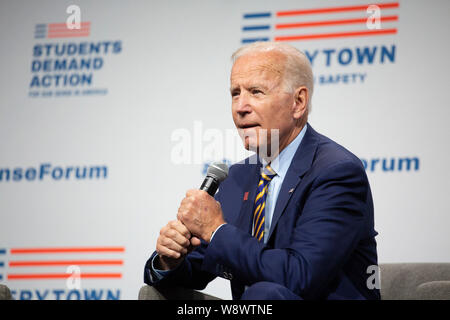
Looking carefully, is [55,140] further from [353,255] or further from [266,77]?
[353,255]

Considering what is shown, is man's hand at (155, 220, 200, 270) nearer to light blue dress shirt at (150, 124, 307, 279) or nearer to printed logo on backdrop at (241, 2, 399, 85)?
light blue dress shirt at (150, 124, 307, 279)

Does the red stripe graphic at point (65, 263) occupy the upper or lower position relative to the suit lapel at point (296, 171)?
lower

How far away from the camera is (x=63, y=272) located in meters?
3.71

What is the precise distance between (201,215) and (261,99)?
1.92 ft

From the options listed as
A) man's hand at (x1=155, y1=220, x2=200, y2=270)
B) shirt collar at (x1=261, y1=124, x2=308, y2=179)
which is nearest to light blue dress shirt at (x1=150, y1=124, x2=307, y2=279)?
shirt collar at (x1=261, y1=124, x2=308, y2=179)

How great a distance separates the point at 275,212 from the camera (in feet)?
6.21

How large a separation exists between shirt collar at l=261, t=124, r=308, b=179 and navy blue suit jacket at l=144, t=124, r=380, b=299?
0.21ft

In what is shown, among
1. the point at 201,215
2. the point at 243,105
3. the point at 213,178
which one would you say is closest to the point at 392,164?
the point at 243,105

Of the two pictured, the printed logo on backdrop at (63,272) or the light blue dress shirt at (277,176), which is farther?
the printed logo on backdrop at (63,272)

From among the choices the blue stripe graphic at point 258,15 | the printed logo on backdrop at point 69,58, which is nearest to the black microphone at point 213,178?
the blue stripe graphic at point 258,15

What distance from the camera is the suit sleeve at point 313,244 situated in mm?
1637

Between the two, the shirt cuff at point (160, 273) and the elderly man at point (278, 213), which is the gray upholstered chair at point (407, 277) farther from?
the shirt cuff at point (160, 273)

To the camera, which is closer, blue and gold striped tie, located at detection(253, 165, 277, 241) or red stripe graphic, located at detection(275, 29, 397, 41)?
blue and gold striped tie, located at detection(253, 165, 277, 241)

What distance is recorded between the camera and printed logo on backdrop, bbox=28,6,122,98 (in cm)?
394
